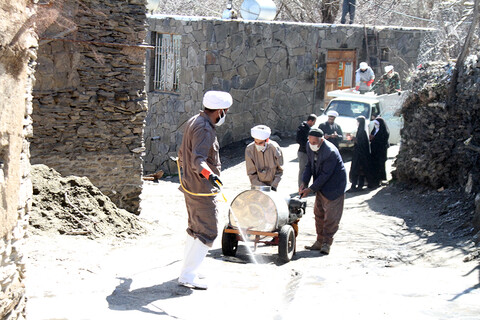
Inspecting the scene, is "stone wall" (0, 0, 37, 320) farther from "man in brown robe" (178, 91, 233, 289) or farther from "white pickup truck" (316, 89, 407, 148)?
"white pickup truck" (316, 89, 407, 148)

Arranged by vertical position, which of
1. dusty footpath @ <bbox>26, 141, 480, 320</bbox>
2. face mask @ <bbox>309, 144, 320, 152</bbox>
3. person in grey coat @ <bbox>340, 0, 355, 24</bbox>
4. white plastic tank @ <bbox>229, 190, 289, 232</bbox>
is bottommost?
dusty footpath @ <bbox>26, 141, 480, 320</bbox>

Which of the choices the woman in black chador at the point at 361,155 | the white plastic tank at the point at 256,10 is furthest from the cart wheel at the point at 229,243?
the white plastic tank at the point at 256,10

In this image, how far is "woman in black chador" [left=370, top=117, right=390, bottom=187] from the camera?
14.4 metres

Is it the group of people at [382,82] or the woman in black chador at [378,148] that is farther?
the group of people at [382,82]

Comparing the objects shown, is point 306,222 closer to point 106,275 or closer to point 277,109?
point 106,275

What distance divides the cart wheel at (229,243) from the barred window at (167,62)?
1208 cm

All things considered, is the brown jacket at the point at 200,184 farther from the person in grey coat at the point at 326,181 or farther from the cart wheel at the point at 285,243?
the person in grey coat at the point at 326,181

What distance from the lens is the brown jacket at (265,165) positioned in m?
9.02

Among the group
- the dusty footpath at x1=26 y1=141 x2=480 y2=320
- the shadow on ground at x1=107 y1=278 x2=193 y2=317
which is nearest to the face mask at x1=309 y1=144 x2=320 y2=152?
the dusty footpath at x1=26 y1=141 x2=480 y2=320

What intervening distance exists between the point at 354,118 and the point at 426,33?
6.55m

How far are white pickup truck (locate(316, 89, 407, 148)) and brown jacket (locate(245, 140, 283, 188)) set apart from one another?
8122 mm

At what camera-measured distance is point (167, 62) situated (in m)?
20.1

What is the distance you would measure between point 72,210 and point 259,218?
2.64 m

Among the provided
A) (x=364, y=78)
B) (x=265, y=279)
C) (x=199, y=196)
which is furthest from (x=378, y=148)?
(x=199, y=196)
